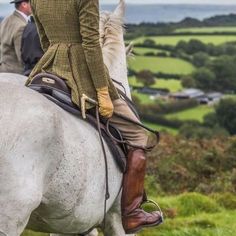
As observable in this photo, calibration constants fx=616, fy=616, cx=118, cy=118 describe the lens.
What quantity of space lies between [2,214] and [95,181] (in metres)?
0.81

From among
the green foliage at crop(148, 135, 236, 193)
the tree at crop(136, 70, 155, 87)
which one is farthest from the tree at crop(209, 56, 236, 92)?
the green foliage at crop(148, 135, 236, 193)

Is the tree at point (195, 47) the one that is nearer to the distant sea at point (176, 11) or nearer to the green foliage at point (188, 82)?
the distant sea at point (176, 11)

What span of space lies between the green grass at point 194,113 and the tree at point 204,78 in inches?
283

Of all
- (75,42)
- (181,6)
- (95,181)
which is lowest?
(181,6)

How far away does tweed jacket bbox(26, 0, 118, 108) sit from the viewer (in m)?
4.46

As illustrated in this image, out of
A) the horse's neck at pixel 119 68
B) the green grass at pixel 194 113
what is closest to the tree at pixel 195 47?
the green grass at pixel 194 113

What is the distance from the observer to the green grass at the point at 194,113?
37.2 metres

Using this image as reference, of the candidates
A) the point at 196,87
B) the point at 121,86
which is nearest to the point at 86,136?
the point at 121,86

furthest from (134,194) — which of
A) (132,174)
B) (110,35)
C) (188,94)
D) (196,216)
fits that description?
(188,94)

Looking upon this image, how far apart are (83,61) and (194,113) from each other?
35.1m

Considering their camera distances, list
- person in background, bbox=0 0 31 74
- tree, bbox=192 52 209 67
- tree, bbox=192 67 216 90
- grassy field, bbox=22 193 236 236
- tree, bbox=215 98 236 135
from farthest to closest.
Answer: tree, bbox=192 52 209 67
tree, bbox=192 67 216 90
tree, bbox=215 98 236 135
grassy field, bbox=22 193 236 236
person in background, bbox=0 0 31 74

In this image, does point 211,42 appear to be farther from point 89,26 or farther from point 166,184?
point 89,26

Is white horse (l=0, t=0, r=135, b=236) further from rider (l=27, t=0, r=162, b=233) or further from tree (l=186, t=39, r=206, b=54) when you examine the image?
tree (l=186, t=39, r=206, b=54)

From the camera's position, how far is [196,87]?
163ft
